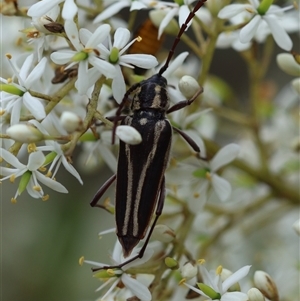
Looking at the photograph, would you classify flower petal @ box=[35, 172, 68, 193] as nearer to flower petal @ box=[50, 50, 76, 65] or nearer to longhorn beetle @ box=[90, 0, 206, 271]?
longhorn beetle @ box=[90, 0, 206, 271]

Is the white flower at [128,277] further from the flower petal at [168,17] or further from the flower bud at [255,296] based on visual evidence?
the flower petal at [168,17]

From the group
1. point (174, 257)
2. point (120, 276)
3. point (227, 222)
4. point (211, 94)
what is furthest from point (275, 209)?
point (120, 276)

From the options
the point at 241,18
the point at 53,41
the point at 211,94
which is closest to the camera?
the point at 53,41

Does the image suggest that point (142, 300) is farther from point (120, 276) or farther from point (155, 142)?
point (155, 142)

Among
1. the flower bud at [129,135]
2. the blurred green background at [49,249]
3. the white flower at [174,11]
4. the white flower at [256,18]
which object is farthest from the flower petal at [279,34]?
the blurred green background at [49,249]

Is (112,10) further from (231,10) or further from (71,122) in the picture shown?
(71,122)

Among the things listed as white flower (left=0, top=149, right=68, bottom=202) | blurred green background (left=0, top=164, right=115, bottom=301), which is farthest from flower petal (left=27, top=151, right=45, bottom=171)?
blurred green background (left=0, top=164, right=115, bottom=301)
